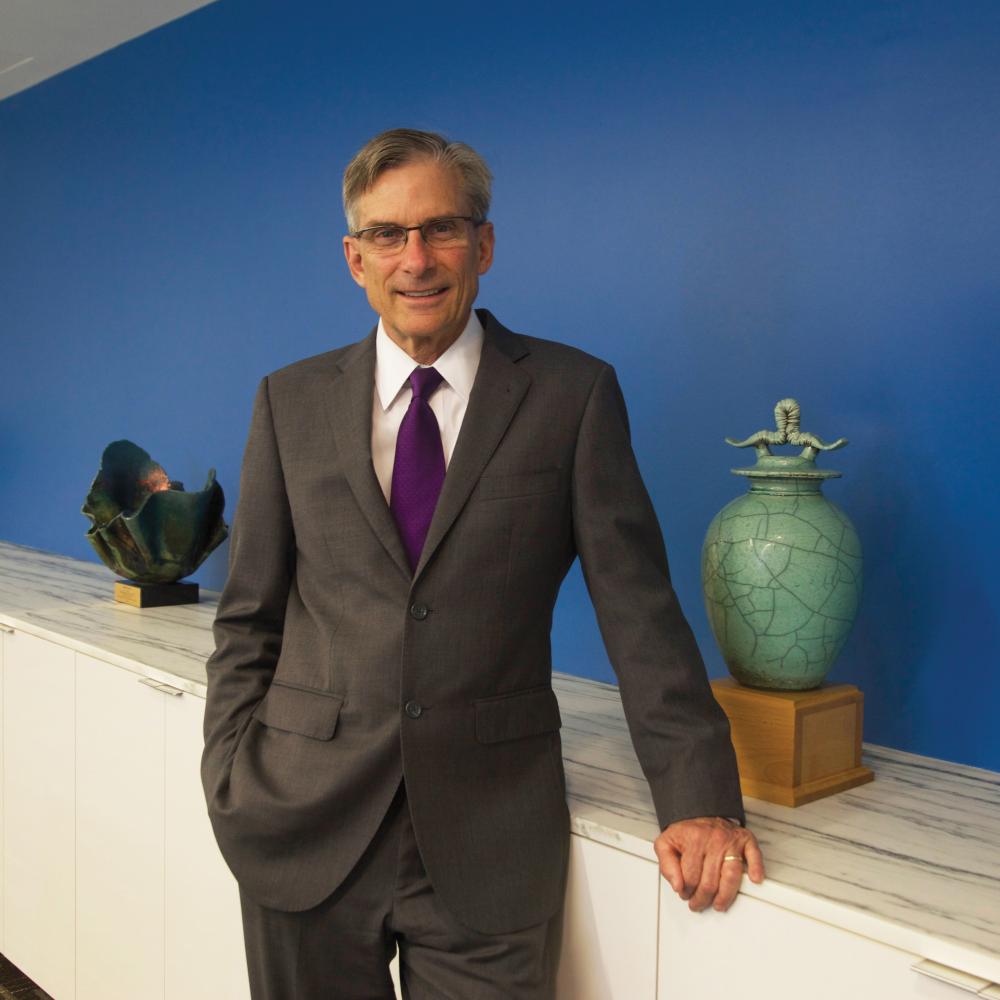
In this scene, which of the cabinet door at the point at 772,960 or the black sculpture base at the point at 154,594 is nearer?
the cabinet door at the point at 772,960

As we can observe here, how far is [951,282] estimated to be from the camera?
5.14ft

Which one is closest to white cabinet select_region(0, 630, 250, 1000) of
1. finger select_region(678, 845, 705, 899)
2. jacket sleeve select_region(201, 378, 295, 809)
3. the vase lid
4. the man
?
jacket sleeve select_region(201, 378, 295, 809)

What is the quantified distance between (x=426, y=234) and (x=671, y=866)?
0.77m

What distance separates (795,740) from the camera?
4.62 feet

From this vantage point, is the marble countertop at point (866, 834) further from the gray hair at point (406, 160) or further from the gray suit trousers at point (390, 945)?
the gray hair at point (406, 160)

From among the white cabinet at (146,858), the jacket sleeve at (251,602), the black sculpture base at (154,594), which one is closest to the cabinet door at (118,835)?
the white cabinet at (146,858)

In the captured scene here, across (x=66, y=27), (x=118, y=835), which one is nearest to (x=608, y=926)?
(x=118, y=835)

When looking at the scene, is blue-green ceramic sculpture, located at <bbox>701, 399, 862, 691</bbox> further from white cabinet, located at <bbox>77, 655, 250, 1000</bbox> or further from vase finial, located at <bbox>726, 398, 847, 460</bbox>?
white cabinet, located at <bbox>77, 655, 250, 1000</bbox>

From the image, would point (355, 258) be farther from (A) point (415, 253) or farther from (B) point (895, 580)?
(B) point (895, 580)

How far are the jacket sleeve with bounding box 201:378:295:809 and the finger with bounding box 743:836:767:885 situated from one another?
0.65 meters

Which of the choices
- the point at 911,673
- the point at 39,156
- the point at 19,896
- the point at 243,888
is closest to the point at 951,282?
the point at 911,673

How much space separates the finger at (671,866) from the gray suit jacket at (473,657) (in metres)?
0.04

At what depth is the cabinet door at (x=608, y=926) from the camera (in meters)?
1.28

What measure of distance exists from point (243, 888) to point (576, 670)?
884mm
